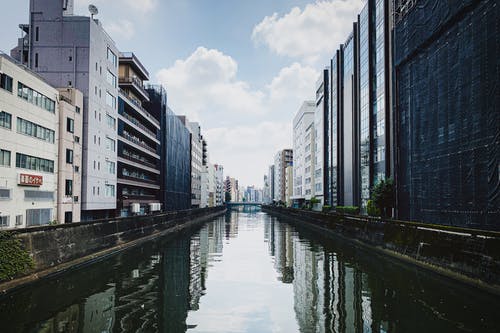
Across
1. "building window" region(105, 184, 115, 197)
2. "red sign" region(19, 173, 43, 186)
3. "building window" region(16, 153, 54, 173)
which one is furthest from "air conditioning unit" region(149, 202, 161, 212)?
"red sign" region(19, 173, 43, 186)

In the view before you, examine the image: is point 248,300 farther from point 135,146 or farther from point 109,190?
point 135,146

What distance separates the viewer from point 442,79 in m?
38.0

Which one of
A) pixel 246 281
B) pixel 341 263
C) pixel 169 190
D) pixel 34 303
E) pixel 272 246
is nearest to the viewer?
pixel 34 303

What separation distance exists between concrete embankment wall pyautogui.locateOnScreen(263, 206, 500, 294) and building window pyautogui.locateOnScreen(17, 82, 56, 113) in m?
37.2

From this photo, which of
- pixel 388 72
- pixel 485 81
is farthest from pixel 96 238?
pixel 388 72

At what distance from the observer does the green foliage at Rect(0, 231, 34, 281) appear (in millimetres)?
18925

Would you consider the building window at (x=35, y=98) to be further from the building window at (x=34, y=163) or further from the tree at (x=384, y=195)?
the tree at (x=384, y=195)

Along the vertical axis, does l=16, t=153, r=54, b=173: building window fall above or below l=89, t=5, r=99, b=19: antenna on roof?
below

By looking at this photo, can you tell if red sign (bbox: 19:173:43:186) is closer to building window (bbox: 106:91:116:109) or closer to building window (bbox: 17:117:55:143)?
building window (bbox: 17:117:55:143)

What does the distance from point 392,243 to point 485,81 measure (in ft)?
49.6

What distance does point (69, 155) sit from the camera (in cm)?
4688

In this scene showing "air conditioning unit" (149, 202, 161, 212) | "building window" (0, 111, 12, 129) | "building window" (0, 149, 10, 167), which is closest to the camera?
"building window" (0, 149, 10, 167)

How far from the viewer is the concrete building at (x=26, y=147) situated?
3547 centimetres

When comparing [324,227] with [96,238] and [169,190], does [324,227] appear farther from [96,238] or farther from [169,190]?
[169,190]
